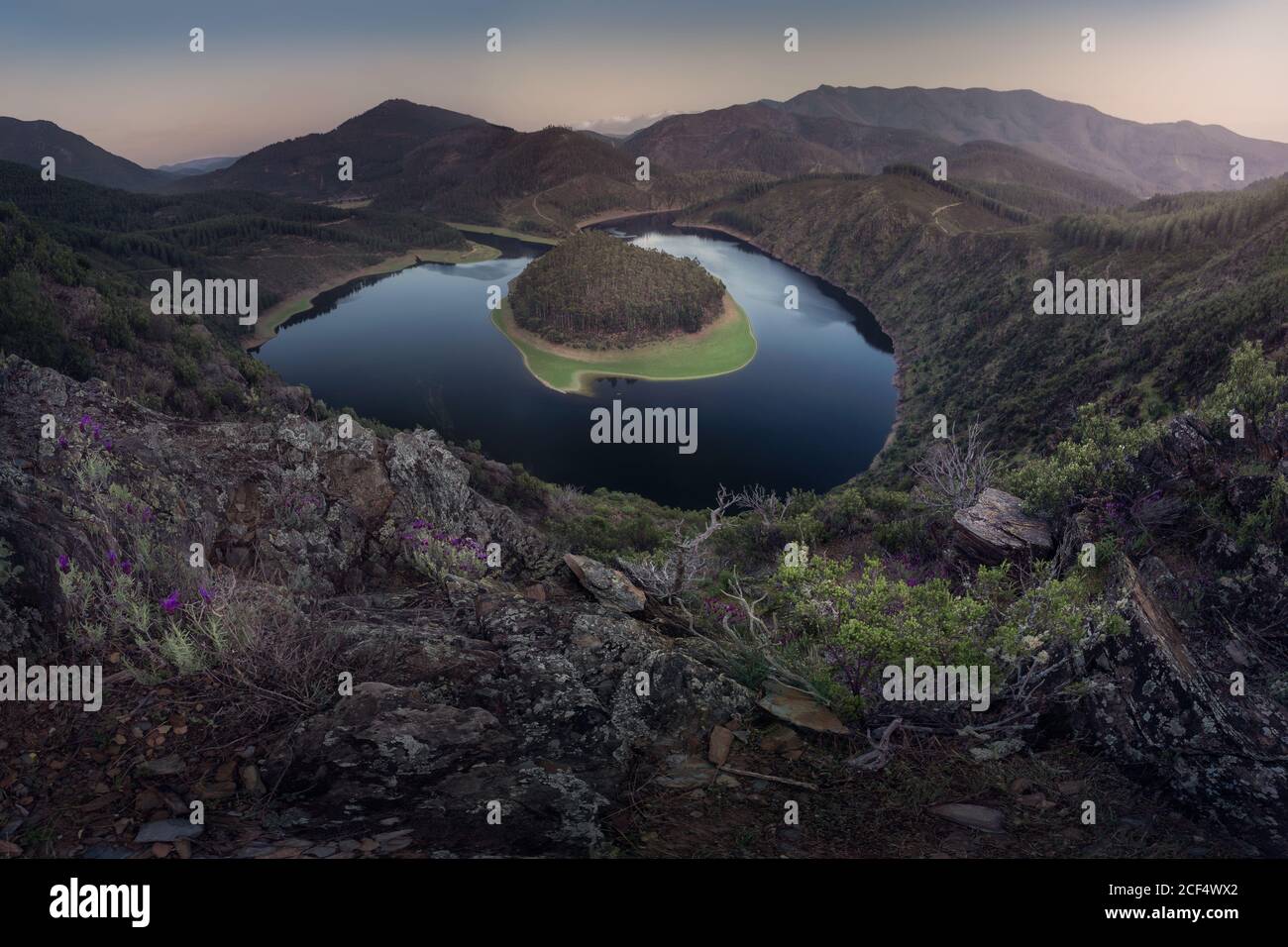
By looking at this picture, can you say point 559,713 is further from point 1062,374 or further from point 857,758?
point 1062,374

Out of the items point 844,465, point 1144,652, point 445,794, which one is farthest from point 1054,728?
point 844,465

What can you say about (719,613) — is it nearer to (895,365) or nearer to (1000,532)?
(1000,532)

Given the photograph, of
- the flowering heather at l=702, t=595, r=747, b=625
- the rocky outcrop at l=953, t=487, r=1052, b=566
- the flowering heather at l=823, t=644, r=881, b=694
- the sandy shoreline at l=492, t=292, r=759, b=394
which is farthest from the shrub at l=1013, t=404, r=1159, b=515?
the sandy shoreline at l=492, t=292, r=759, b=394

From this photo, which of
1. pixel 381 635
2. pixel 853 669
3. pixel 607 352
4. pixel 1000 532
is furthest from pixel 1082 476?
pixel 607 352

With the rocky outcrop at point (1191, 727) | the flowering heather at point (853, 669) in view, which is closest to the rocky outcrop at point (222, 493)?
the flowering heather at point (853, 669)

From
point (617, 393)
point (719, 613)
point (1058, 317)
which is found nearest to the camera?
point (719, 613)

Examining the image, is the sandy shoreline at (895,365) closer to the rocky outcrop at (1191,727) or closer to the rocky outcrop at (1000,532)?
the rocky outcrop at (1000,532)
